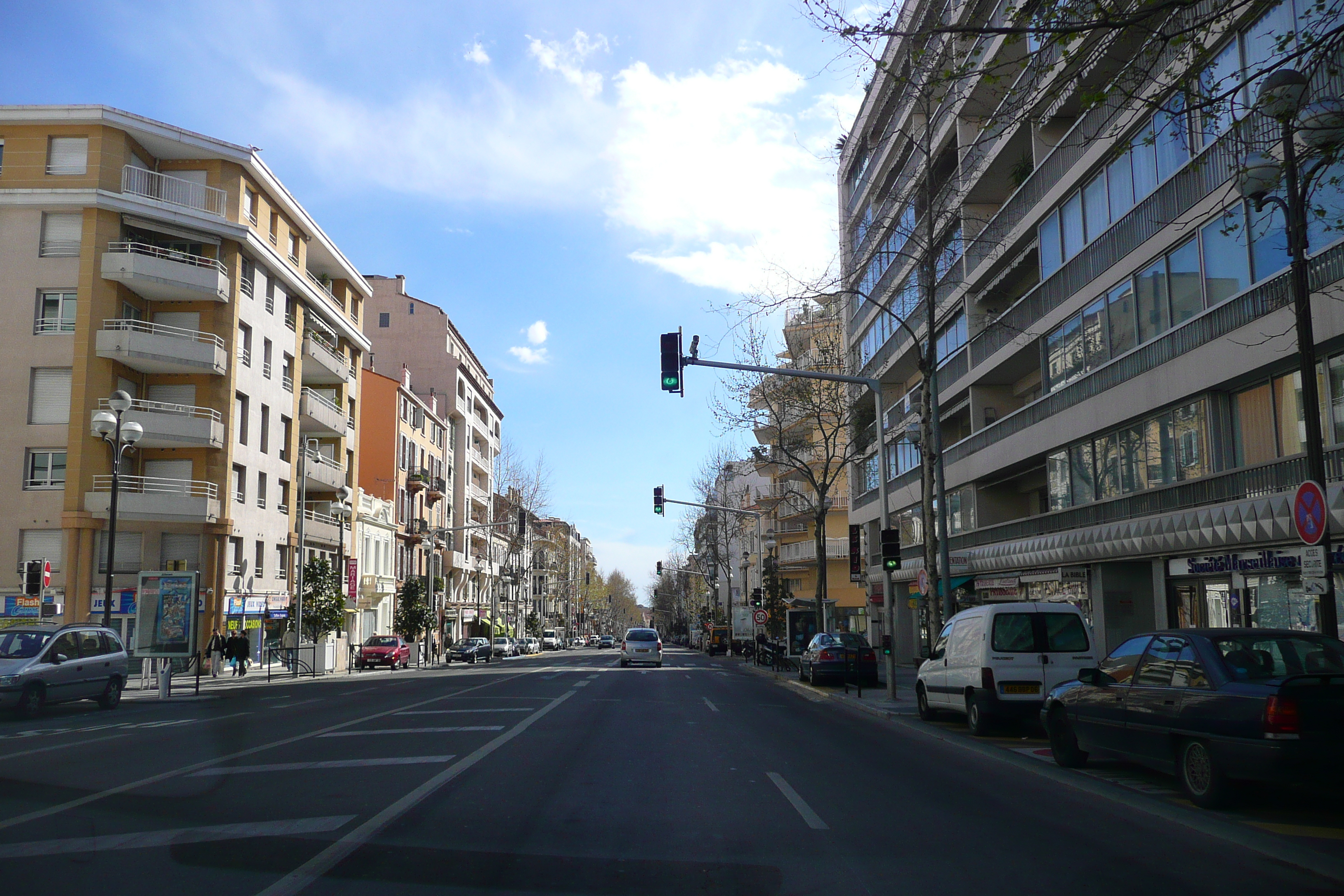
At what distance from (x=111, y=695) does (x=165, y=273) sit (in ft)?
65.5

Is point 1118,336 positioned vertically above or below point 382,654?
above

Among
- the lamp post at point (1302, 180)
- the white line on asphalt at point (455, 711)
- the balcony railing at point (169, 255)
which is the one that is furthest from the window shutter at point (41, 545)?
the lamp post at point (1302, 180)

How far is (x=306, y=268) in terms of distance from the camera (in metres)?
50.0

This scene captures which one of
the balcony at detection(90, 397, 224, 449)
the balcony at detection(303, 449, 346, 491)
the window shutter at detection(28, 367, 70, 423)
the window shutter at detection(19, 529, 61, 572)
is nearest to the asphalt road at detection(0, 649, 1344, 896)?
the window shutter at detection(19, 529, 61, 572)

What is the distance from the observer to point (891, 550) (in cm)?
2262

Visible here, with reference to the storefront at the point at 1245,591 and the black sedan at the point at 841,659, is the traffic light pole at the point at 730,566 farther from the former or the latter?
the storefront at the point at 1245,591

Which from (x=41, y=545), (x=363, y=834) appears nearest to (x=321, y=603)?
(x=41, y=545)

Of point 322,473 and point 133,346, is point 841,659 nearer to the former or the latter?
point 133,346

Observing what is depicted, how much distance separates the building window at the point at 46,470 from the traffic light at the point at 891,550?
29.3m

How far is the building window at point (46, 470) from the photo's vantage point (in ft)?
118

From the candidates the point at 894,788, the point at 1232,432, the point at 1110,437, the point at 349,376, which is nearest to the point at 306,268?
the point at 349,376

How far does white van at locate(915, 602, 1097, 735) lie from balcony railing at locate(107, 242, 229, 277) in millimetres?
33537

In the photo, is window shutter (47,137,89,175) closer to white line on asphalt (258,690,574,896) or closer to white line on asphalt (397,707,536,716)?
white line on asphalt (397,707,536,716)

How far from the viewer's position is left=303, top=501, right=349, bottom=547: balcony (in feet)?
157
